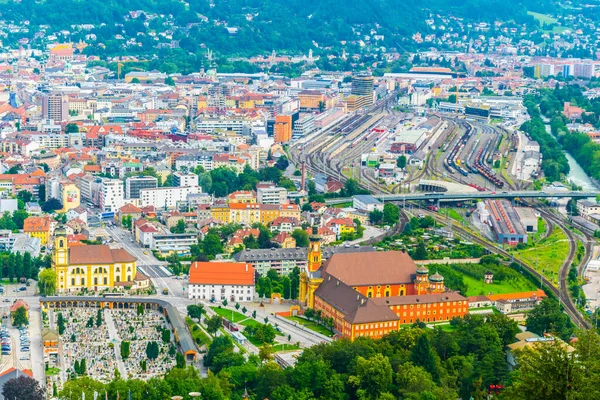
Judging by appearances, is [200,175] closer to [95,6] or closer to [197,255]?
[197,255]

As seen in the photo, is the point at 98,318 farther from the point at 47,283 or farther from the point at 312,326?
the point at 312,326

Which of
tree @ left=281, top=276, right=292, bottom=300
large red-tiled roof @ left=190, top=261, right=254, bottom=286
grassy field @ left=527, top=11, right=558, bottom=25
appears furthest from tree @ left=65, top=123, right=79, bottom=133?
grassy field @ left=527, top=11, right=558, bottom=25

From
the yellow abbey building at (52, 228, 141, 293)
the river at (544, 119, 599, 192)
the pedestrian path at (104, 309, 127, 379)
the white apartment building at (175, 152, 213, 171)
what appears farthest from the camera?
the river at (544, 119, 599, 192)

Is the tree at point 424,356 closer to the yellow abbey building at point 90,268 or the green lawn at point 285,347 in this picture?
the green lawn at point 285,347

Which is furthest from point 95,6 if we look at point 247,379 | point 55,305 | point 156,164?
point 247,379

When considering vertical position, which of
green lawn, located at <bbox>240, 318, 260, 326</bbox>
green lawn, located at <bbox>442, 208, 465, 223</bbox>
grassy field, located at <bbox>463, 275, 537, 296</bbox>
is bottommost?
green lawn, located at <bbox>240, 318, 260, 326</bbox>

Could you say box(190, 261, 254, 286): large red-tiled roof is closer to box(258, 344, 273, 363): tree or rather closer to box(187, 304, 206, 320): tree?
box(187, 304, 206, 320): tree

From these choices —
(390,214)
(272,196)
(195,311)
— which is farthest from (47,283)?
(390,214)
